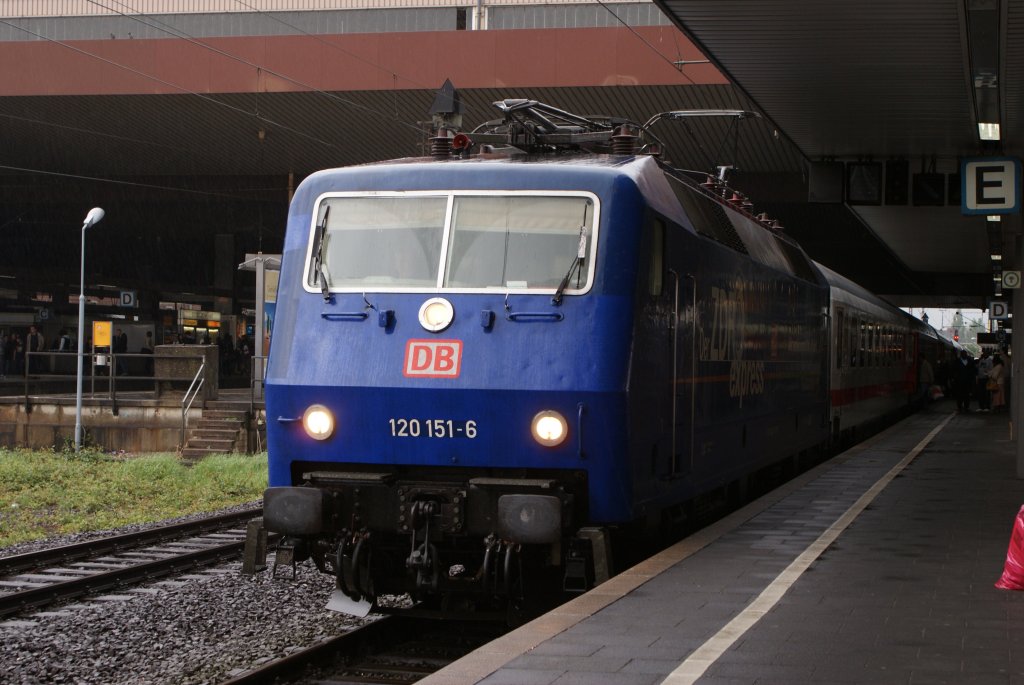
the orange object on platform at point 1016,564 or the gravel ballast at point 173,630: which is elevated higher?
the orange object on platform at point 1016,564

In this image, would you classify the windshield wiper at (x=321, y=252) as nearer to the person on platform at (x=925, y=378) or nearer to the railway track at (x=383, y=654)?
the railway track at (x=383, y=654)

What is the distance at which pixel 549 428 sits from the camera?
8211 millimetres

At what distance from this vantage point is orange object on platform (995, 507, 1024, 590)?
323 inches

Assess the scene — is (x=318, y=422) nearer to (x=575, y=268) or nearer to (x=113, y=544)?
(x=575, y=268)

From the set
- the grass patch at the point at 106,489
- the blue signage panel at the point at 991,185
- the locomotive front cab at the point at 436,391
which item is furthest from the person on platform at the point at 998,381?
the locomotive front cab at the point at 436,391

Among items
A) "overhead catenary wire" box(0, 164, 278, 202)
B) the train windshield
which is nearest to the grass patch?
the train windshield

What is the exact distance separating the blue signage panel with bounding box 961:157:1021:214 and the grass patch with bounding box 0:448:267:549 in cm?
1045

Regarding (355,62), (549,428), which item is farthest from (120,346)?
(549,428)

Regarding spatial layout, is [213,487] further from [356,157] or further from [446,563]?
[356,157]

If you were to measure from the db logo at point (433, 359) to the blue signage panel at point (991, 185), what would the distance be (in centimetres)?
855

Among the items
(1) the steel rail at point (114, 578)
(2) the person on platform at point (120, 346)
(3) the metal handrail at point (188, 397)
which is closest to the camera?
(1) the steel rail at point (114, 578)

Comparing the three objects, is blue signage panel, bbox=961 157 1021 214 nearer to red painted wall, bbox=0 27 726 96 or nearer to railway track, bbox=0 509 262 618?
railway track, bbox=0 509 262 618

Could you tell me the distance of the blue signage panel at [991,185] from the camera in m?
14.8

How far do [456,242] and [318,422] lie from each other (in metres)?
1.47
